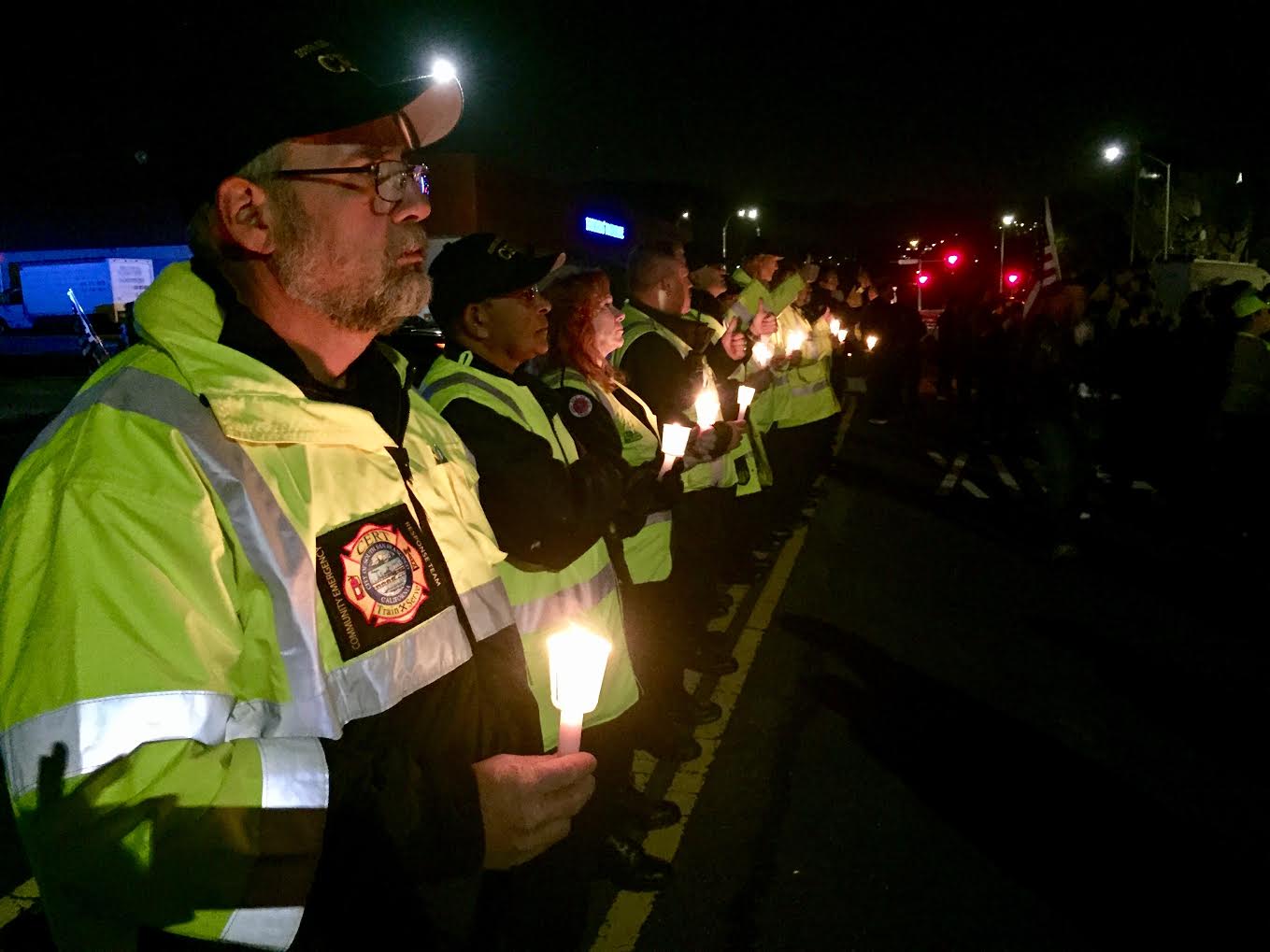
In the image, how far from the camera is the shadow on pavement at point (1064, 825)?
3322 mm

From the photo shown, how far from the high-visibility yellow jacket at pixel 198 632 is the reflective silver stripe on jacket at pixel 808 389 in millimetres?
7346

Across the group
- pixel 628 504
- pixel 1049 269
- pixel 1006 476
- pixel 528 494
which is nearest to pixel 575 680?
pixel 528 494

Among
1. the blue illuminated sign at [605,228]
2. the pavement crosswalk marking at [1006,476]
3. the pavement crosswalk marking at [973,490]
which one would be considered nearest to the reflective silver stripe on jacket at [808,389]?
the pavement crosswalk marking at [973,490]

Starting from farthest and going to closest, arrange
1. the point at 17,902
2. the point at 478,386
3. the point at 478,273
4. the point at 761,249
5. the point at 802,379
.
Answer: the point at 802,379, the point at 761,249, the point at 17,902, the point at 478,273, the point at 478,386

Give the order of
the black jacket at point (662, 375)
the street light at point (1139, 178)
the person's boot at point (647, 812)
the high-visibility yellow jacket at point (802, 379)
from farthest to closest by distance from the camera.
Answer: the street light at point (1139, 178) → the high-visibility yellow jacket at point (802, 379) → the black jacket at point (662, 375) → the person's boot at point (647, 812)

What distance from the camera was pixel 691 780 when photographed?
4.32 meters

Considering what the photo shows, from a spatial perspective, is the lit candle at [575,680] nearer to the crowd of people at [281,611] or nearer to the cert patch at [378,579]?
the crowd of people at [281,611]

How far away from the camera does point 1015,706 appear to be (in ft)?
16.3

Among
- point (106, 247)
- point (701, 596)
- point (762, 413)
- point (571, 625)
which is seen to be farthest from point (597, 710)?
point (106, 247)

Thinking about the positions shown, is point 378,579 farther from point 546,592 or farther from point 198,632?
point 546,592

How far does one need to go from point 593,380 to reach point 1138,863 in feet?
9.15

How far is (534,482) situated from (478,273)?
2.80 ft

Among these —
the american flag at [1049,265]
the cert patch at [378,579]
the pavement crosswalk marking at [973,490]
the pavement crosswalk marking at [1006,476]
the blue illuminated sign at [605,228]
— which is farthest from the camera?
the blue illuminated sign at [605,228]

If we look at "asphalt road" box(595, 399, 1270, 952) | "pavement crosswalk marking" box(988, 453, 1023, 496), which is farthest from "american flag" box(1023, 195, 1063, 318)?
"asphalt road" box(595, 399, 1270, 952)
